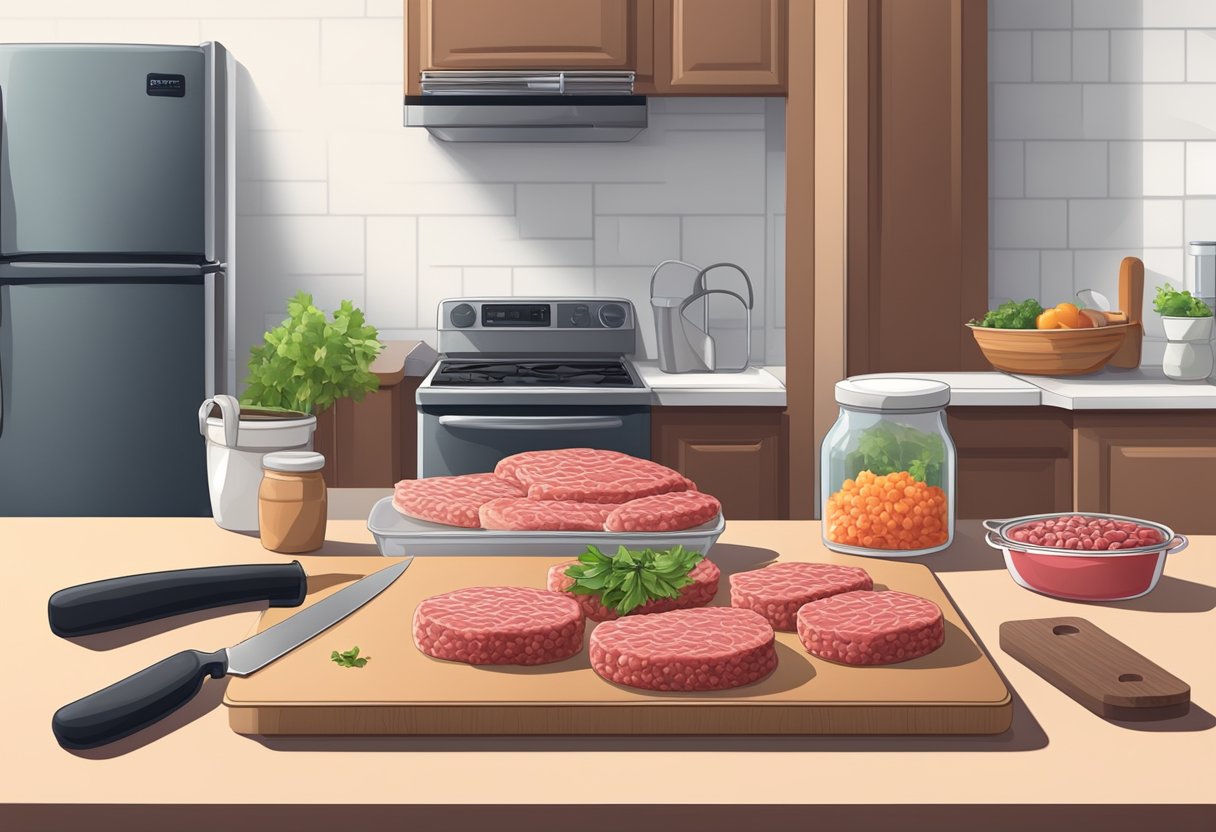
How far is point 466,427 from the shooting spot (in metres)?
3.06

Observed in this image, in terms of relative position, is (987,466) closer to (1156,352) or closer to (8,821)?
(1156,352)

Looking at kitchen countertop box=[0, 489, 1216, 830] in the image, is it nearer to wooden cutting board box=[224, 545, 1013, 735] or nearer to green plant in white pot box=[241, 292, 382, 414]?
wooden cutting board box=[224, 545, 1013, 735]

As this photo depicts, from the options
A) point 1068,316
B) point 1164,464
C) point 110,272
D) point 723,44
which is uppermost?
point 723,44

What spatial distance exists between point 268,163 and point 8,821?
10.5ft

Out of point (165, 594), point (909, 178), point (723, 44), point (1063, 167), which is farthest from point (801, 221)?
point (165, 594)

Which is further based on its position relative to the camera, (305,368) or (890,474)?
(305,368)

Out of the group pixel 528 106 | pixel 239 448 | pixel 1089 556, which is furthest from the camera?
pixel 528 106

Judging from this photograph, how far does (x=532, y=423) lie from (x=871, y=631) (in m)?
2.12

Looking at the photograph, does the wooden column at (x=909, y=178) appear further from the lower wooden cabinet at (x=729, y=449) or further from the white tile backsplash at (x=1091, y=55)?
the white tile backsplash at (x=1091, y=55)

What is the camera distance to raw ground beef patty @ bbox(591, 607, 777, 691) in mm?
935

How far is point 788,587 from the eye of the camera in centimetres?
112

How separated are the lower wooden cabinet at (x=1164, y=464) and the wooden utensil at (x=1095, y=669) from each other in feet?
6.43

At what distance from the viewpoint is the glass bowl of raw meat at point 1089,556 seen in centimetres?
124

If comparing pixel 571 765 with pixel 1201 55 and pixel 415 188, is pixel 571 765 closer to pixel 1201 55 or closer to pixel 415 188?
pixel 415 188
